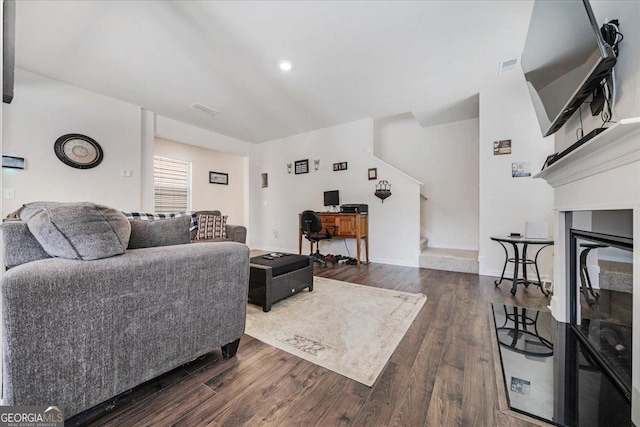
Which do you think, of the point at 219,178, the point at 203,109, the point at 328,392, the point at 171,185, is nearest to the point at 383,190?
the point at 203,109

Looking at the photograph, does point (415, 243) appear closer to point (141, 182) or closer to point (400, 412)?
point (400, 412)

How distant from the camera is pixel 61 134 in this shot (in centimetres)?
328

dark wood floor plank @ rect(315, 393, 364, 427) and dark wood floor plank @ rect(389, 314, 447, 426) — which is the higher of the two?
dark wood floor plank @ rect(389, 314, 447, 426)

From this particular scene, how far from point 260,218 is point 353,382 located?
507cm

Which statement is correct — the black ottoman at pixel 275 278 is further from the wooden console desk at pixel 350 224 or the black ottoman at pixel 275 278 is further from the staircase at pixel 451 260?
the staircase at pixel 451 260

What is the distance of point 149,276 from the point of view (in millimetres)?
1156

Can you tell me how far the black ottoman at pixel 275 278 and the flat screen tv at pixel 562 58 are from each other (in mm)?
2349

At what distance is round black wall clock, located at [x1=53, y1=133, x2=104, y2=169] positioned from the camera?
327 centimetres

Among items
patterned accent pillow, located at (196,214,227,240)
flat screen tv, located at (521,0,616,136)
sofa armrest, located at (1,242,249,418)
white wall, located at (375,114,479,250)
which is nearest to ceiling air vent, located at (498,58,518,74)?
flat screen tv, located at (521,0,616,136)

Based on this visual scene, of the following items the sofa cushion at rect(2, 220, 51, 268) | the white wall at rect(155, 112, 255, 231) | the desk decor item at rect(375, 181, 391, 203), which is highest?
the white wall at rect(155, 112, 255, 231)

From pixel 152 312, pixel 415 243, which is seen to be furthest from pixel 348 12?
pixel 415 243

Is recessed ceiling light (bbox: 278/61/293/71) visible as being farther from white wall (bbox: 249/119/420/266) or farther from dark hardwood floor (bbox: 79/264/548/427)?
dark hardwood floor (bbox: 79/264/548/427)

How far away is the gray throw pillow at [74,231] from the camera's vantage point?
1015 mm

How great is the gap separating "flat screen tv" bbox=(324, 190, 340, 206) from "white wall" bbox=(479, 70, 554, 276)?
2.29 metres
